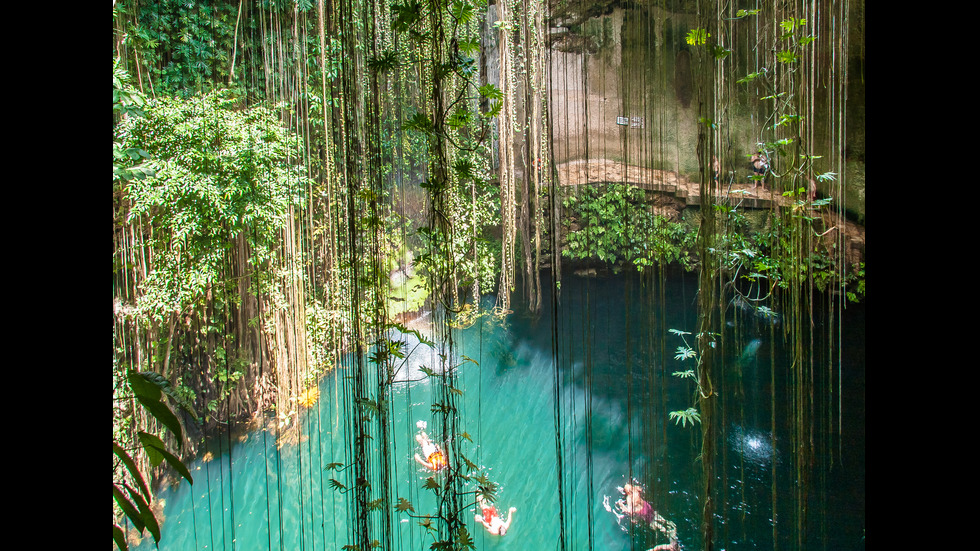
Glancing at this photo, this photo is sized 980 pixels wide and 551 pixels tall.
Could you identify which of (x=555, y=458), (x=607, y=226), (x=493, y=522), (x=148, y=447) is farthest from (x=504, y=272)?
(x=148, y=447)

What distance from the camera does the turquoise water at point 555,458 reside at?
10.3 feet

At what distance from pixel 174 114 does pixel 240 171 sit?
1.32ft

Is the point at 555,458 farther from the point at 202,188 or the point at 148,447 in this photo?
the point at 148,447

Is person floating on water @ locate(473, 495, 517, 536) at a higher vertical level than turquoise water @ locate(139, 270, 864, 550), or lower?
lower

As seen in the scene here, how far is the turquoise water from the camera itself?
3127mm

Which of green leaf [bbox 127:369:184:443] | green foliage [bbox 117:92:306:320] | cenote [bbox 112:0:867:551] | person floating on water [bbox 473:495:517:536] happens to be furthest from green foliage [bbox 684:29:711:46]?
person floating on water [bbox 473:495:517:536]

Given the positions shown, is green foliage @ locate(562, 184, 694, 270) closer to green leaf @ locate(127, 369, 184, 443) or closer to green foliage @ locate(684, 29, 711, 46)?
green foliage @ locate(684, 29, 711, 46)

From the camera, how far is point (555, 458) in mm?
3850

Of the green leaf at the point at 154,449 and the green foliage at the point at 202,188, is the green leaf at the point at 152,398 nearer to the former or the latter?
the green leaf at the point at 154,449

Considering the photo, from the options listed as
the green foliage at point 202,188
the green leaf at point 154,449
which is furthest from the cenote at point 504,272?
the green leaf at point 154,449

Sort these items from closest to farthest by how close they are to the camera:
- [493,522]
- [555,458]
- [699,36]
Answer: [699,36] < [493,522] < [555,458]

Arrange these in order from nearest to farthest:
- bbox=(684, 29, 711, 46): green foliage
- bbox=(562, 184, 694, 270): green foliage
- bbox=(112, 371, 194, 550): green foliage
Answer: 1. bbox=(112, 371, 194, 550): green foliage
2. bbox=(684, 29, 711, 46): green foliage
3. bbox=(562, 184, 694, 270): green foliage
